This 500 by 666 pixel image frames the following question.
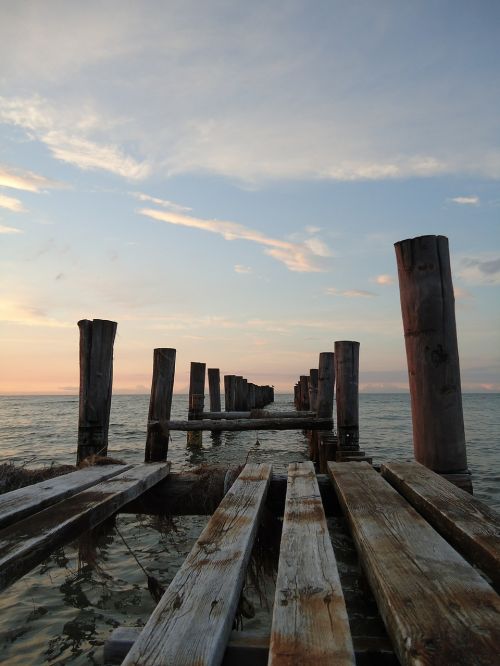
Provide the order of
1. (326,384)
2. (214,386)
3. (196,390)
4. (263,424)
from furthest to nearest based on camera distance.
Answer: (214,386)
(196,390)
(326,384)
(263,424)

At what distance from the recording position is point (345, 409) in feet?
25.2

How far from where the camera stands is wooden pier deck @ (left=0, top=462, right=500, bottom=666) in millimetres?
1204

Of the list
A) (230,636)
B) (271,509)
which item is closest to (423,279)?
(271,509)

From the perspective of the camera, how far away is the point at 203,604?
144 cm

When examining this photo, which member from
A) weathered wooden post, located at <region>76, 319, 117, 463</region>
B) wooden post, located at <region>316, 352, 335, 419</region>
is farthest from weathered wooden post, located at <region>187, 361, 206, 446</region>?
weathered wooden post, located at <region>76, 319, 117, 463</region>

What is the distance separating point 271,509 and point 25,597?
85.0 inches

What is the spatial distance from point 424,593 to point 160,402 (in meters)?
7.96

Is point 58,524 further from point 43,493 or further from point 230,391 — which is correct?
point 230,391

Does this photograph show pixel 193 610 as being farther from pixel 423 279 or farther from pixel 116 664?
pixel 423 279

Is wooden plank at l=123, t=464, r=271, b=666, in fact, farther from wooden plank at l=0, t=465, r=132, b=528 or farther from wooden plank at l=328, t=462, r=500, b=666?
wooden plank at l=0, t=465, r=132, b=528

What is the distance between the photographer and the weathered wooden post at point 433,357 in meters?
3.38

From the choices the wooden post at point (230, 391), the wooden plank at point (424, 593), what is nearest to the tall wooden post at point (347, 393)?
the wooden plank at point (424, 593)

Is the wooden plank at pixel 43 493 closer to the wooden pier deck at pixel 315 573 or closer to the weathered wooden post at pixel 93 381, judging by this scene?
the wooden pier deck at pixel 315 573

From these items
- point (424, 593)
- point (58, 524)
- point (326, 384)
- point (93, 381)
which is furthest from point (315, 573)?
point (326, 384)
